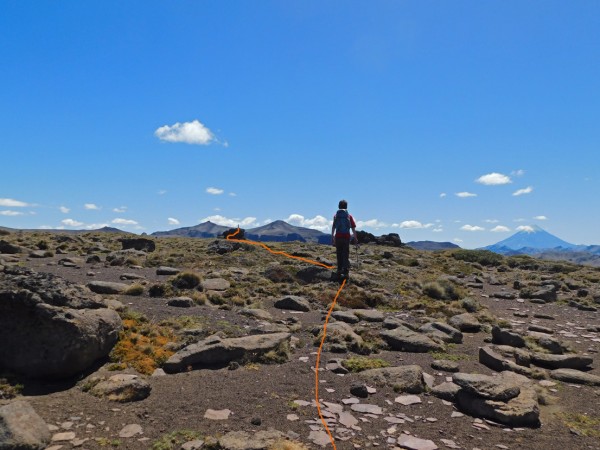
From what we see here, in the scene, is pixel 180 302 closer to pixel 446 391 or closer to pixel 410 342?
pixel 410 342

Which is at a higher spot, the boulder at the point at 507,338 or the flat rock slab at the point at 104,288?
the flat rock slab at the point at 104,288

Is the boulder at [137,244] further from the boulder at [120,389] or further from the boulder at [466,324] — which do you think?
the boulder at [120,389]

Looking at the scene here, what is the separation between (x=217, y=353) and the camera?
10016 mm

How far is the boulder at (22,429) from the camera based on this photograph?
5.60 meters

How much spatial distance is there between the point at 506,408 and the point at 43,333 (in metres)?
9.66

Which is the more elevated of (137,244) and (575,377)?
(137,244)

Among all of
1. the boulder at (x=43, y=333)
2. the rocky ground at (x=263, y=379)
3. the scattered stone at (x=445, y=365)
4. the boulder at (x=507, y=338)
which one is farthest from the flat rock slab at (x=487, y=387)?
the boulder at (x=43, y=333)

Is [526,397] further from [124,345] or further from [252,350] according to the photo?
[124,345]

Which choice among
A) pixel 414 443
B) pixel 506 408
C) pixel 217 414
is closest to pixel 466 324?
pixel 506 408

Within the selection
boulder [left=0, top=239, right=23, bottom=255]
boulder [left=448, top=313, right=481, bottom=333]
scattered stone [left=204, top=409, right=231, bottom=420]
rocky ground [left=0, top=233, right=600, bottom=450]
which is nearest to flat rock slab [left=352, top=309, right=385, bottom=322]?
rocky ground [left=0, top=233, right=600, bottom=450]

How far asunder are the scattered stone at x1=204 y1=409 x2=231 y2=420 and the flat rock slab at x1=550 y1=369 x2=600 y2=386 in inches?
363

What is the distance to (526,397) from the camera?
8383mm

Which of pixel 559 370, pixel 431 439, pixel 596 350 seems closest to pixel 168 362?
pixel 431 439

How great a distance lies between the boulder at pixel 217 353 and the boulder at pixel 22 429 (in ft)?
11.2
